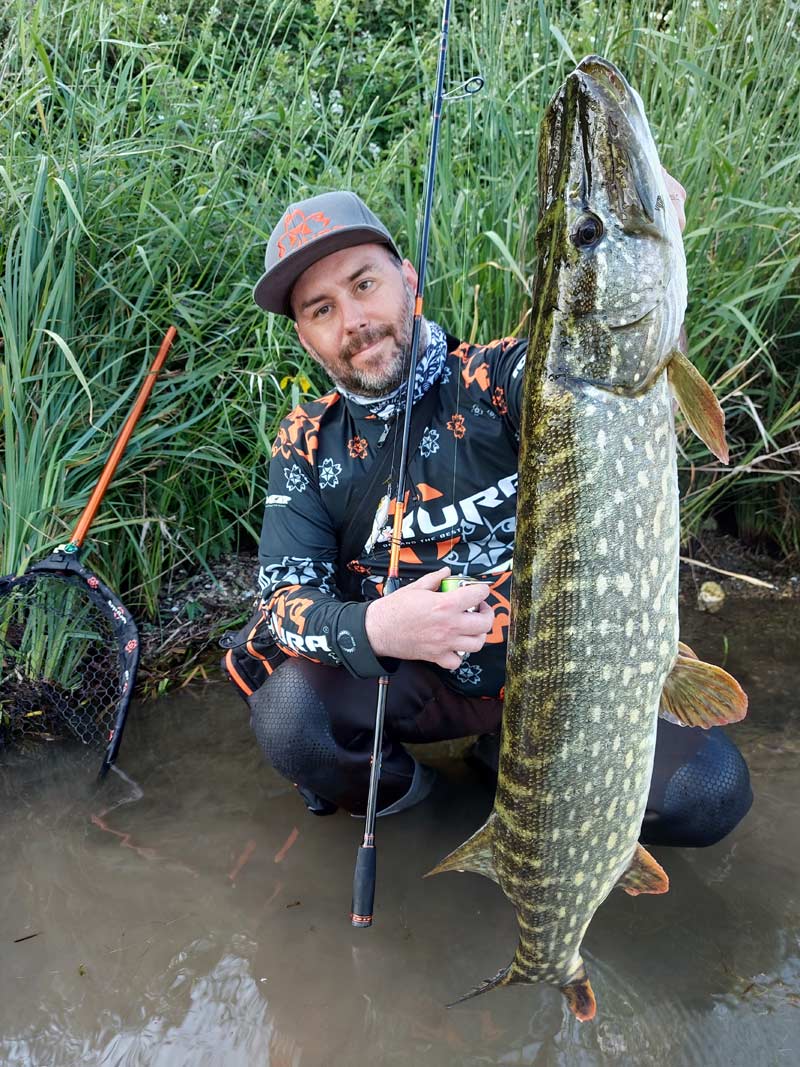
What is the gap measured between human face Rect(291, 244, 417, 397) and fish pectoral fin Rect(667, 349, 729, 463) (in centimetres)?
97

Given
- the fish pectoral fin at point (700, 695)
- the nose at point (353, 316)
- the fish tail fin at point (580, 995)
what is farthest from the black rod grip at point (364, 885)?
the nose at point (353, 316)

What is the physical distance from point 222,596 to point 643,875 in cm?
217

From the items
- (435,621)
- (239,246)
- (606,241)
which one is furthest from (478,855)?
(239,246)

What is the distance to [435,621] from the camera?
1800mm

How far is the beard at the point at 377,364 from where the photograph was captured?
2.36 m

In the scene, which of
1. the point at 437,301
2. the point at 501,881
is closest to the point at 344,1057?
the point at 501,881

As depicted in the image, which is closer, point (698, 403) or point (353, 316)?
point (698, 403)

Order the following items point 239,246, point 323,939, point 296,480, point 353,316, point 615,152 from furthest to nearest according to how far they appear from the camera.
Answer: point 239,246 → point 296,480 → point 353,316 → point 323,939 → point 615,152

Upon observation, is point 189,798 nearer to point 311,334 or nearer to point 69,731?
point 69,731

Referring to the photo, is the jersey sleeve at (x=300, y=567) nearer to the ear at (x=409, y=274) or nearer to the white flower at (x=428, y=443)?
the white flower at (x=428, y=443)

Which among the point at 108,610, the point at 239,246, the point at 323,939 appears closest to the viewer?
the point at 323,939

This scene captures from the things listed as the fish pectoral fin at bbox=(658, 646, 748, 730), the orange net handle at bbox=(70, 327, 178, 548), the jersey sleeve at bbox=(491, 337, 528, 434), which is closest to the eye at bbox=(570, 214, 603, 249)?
the jersey sleeve at bbox=(491, 337, 528, 434)

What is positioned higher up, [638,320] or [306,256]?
[638,320]

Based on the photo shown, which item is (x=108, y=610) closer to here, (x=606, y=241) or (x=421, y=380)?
(x=421, y=380)
